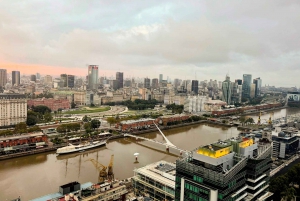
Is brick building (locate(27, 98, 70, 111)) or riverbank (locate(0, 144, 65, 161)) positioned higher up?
brick building (locate(27, 98, 70, 111))

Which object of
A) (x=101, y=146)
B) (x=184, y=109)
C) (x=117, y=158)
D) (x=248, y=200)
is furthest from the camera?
(x=184, y=109)

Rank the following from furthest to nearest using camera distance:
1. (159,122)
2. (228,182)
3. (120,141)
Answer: (159,122), (120,141), (228,182)

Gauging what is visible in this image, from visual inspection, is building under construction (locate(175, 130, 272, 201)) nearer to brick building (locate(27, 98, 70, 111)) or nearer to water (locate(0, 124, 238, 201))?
water (locate(0, 124, 238, 201))

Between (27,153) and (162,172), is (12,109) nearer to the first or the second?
(27,153)

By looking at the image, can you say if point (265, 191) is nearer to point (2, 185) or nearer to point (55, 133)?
point (2, 185)

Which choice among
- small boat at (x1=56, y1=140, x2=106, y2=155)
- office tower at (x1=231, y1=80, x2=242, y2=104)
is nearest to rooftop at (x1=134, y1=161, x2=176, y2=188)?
small boat at (x1=56, y1=140, x2=106, y2=155)

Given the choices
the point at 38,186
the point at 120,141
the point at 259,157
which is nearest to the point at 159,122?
the point at 120,141
